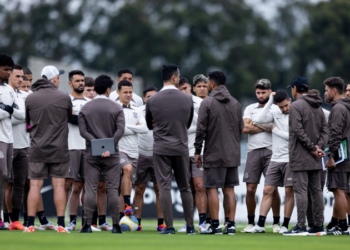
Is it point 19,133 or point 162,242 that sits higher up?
point 19,133

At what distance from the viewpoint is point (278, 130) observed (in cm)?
1252

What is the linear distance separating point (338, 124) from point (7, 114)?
5.15 meters

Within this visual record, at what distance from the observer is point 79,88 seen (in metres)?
12.8

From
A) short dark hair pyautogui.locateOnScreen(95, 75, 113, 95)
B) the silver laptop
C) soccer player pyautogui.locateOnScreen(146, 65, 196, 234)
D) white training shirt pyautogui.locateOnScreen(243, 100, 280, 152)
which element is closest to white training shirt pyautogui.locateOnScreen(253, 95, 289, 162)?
white training shirt pyautogui.locateOnScreen(243, 100, 280, 152)

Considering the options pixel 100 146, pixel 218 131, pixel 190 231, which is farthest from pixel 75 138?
pixel 190 231

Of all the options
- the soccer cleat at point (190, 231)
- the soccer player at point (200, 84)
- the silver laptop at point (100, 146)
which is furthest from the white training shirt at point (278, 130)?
the silver laptop at point (100, 146)

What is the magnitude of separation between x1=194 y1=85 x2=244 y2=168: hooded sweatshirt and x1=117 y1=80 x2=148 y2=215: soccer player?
5.35 feet

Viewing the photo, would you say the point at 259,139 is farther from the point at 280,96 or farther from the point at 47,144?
the point at 47,144

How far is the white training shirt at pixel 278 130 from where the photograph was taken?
12477 mm

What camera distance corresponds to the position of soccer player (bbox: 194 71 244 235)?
37.8ft

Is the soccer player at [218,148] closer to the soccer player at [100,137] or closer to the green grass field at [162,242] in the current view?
the green grass field at [162,242]

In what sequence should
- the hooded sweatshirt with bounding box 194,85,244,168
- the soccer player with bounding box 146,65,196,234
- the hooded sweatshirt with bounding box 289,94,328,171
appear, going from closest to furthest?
the soccer player with bounding box 146,65,196,234, the hooded sweatshirt with bounding box 289,94,328,171, the hooded sweatshirt with bounding box 194,85,244,168

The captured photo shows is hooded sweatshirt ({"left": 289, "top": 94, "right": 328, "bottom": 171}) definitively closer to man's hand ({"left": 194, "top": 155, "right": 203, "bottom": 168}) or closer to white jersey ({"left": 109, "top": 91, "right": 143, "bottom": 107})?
man's hand ({"left": 194, "top": 155, "right": 203, "bottom": 168})

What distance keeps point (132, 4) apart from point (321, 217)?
46066 mm
